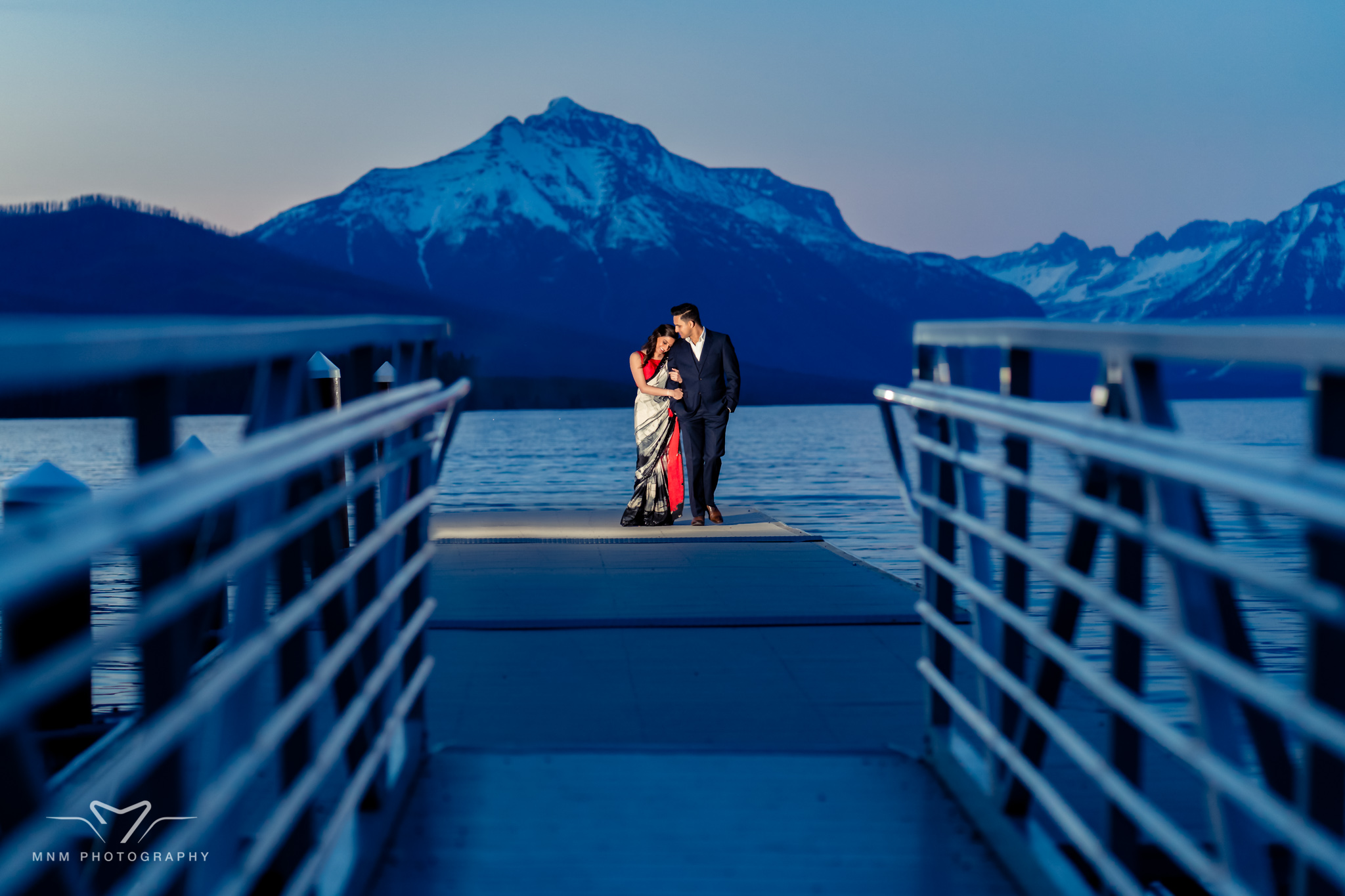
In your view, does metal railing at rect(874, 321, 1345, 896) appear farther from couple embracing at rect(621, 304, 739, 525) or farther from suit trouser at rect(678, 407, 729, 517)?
suit trouser at rect(678, 407, 729, 517)

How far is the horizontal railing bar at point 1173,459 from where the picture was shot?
1.40 meters

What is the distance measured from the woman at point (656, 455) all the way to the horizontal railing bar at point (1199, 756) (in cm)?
774

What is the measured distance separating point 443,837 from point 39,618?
2779mm

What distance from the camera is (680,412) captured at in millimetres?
10508

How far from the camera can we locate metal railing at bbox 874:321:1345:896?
155 cm

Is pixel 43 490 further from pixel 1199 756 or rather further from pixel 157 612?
pixel 1199 756

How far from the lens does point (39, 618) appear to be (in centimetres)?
507

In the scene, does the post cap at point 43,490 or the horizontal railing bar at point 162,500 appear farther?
the post cap at point 43,490

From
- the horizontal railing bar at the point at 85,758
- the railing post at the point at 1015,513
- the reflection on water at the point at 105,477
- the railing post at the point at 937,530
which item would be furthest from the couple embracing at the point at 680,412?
the railing post at the point at 1015,513

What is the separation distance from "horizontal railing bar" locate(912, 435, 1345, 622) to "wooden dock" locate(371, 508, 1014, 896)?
90 centimetres

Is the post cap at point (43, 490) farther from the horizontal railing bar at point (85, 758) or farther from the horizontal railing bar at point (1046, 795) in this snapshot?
the horizontal railing bar at point (1046, 795)

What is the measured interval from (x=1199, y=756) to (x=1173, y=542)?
1.00ft

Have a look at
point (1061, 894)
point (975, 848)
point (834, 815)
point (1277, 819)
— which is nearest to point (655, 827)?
point (834, 815)

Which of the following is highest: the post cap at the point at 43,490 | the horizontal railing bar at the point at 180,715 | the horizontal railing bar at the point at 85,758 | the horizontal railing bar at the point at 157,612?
the horizontal railing bar at the point at 157,612
